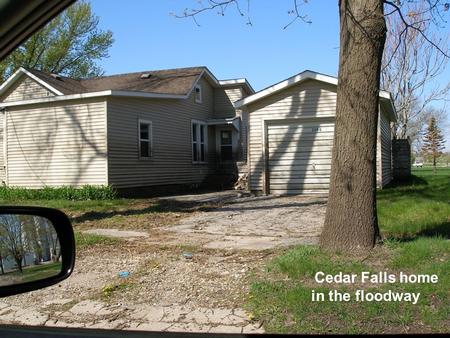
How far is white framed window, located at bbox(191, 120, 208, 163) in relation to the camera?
77.9 feet

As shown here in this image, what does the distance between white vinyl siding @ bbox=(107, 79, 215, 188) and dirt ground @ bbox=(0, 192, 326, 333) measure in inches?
286

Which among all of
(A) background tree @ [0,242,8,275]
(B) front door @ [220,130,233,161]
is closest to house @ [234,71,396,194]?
(B) front door @ [220,130,233,161]

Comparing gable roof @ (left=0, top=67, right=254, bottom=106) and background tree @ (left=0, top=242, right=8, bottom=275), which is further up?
gable roof @ (left=0, top=67, right=254, bottom=106)

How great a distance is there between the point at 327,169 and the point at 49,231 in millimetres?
15123

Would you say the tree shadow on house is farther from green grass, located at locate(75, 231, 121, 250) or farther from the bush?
green grass, located at locate(75, 231, 121, 250)

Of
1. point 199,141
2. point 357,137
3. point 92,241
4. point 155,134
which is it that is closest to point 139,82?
point 199,141

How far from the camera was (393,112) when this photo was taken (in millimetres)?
20328

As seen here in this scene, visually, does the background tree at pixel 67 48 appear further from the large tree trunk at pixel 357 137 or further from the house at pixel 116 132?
the large tree trunk at pixel 357 137

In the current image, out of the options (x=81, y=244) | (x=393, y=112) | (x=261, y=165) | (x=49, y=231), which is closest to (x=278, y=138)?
(x=261, y=165)

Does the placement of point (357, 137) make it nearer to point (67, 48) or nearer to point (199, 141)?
point (199, 141)

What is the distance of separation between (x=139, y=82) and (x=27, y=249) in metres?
22.9

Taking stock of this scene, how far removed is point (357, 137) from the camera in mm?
6594

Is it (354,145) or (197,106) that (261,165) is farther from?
(354,145)

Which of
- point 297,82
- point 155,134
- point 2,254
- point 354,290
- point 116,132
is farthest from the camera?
point 155,134
